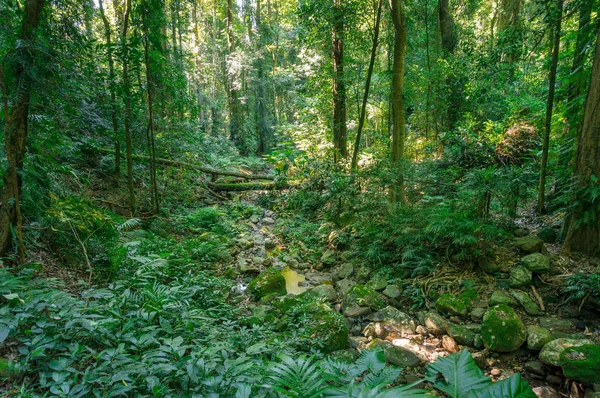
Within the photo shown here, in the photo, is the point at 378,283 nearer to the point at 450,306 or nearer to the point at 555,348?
the point at 450,306

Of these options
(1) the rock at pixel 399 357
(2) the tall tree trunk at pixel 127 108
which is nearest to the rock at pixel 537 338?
(1) the rock at pixel 399 357

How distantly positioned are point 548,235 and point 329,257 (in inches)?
165

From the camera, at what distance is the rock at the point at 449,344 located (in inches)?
167

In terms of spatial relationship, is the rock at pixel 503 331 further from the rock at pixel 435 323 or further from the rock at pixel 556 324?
the rock at pixel 435 323

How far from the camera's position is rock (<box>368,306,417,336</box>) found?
4.71 meters

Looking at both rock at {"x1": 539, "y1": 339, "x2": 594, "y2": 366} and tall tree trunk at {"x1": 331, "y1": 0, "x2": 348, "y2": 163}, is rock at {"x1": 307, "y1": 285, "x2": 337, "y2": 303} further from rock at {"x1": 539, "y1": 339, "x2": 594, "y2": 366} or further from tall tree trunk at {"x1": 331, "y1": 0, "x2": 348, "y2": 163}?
tall tree trunk at {"x1": 331, "y1": 0, "x2": 348, "y2": 163}

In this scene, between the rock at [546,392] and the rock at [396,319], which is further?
the rock at [396,319]

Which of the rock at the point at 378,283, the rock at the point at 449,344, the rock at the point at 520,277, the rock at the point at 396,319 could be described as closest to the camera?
the rock at the point at 449,344

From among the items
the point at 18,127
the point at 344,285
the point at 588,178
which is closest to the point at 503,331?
the point at 588,178

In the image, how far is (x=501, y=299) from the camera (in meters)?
4.66

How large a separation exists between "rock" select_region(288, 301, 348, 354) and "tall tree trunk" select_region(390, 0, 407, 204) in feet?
12.9

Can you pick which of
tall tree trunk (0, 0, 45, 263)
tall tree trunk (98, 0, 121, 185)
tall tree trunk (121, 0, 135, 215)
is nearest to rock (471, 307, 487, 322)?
tall tree trunk (0, 0, 45, 263)

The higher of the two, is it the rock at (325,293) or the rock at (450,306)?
the rock at (450,306)

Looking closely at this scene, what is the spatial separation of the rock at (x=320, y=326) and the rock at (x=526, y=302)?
2595 millimetres
